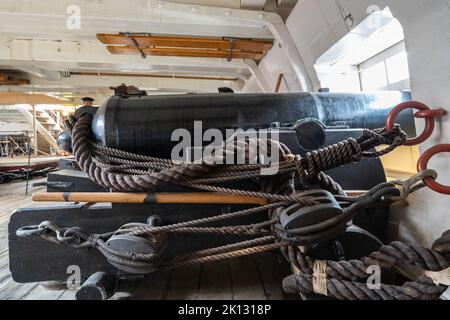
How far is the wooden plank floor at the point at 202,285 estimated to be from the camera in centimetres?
103

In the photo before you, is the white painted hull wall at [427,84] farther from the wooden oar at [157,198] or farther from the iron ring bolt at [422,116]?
the wooden oar at [157,198]

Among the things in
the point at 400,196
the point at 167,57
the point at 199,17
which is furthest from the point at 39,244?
the point at 167,57

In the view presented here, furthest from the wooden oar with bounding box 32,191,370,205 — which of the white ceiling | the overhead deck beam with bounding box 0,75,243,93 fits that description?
the overhead deck beam with bounding box 0,75,243,93

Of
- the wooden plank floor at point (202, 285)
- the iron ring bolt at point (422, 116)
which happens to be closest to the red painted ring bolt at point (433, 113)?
the iron ring bolt at point (422, 116)

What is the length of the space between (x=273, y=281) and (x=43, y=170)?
20.2ft

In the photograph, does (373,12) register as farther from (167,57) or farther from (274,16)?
(167,57)

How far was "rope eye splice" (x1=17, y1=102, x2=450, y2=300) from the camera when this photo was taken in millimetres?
723

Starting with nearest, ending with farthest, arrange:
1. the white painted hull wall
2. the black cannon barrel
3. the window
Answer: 1. the white painted hull wall
2. the black cannon barrel
3. the window

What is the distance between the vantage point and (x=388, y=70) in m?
1.75

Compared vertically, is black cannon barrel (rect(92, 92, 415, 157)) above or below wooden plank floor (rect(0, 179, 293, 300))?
above

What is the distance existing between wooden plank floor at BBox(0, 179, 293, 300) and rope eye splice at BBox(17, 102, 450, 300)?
25 centimetres

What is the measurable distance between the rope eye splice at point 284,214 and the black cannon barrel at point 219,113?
0.09 meters

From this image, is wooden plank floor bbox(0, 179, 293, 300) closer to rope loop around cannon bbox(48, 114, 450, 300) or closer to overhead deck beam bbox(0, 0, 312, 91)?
rope loop around cannon bbox(48, 114, 450, 300)

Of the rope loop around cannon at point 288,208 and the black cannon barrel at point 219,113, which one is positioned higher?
the black cannon barrel at point 219,113
